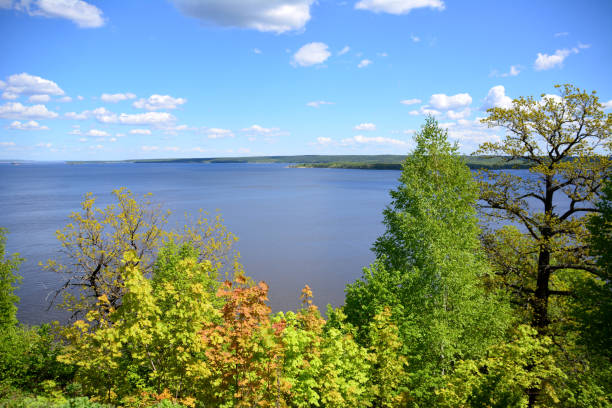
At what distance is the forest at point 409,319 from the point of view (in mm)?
10062

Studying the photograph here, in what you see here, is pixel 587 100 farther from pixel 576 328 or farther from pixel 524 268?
pixel 576 328

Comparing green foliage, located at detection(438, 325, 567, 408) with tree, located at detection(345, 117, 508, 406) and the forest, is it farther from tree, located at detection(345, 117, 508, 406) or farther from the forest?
tree, located at detection(345, 117, 508, 406)

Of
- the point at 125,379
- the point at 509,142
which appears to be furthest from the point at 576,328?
the point at 125,379

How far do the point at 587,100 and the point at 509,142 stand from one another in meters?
3.62

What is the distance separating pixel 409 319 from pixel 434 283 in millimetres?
2157

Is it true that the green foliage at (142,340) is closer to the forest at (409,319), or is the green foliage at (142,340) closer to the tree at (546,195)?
the forest at (409,319)

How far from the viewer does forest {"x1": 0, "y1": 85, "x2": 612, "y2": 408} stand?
396 inches

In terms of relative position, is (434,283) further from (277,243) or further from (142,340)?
(277,243)

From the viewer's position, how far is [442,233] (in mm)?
18031

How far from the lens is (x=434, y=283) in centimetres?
1745

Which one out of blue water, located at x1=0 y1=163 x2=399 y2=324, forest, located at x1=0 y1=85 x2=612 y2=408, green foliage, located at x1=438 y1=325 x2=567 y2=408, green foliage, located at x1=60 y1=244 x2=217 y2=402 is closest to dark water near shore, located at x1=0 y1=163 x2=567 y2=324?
blue water, located at x1=0 y1=163 x2=399 y2=324

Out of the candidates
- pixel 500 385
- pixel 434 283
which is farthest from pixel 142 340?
pixel 434 283

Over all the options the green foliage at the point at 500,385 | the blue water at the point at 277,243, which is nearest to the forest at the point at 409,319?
the green foliage at the point at 500,385

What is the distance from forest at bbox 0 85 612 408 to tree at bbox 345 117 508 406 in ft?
0.28
